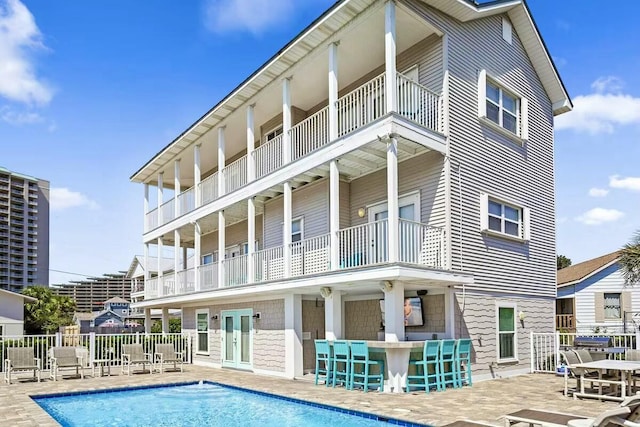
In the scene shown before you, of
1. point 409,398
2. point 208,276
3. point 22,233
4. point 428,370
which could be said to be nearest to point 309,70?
point 208,276

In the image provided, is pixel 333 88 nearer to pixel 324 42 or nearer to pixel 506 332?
pixel 324 42

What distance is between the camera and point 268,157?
16.8 metres

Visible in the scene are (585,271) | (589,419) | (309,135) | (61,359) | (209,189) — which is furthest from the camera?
(585,271)

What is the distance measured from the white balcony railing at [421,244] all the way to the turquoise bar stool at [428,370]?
1878 millimetres

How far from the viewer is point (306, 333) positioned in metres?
15.5

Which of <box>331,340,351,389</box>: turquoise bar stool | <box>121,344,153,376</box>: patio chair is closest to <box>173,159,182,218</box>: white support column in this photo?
<box>121,344,153,376</box>: patio chair

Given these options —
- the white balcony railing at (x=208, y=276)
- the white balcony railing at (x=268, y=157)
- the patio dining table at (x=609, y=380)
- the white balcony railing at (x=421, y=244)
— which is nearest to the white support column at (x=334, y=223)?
the white balcony railing at (x=421, y=244)

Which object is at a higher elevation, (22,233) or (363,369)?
(22,233)

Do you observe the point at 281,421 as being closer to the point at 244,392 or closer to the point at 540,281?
the point at 244,392

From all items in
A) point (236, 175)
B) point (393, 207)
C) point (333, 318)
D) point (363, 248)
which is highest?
point (236, 175)

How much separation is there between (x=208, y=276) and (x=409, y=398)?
10.7m

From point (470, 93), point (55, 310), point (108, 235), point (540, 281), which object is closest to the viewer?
point (470, 93)

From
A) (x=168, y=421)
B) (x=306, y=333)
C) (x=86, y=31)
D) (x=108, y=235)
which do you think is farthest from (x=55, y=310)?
(x=168, y=421)

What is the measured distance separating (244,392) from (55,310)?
3098 cm
